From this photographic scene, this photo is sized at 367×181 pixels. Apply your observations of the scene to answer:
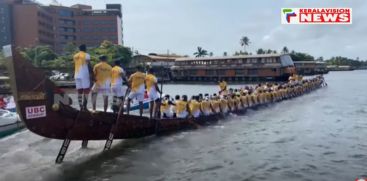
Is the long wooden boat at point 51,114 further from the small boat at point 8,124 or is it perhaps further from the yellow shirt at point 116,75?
the small boat at point 8,124

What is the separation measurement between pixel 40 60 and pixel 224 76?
107 ft

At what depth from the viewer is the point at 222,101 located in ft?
71.1

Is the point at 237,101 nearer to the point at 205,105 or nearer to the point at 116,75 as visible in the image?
the point at 205,105

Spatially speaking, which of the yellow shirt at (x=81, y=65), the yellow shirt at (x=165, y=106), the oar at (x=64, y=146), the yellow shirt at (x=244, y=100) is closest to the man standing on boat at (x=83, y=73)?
the yellow shirt at (x=81, y=65)

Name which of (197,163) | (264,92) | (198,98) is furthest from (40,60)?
(197,163)

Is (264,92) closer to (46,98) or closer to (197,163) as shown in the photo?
(197,163)

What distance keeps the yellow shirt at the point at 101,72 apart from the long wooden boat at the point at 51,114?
98cm

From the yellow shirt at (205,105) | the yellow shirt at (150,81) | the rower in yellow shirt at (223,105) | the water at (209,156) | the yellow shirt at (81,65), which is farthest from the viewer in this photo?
the rower in yellow shirt at (223,105)

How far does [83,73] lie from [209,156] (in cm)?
491

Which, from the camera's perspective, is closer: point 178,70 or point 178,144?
point 178,144

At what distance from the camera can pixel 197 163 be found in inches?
472

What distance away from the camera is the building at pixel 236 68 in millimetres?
64450

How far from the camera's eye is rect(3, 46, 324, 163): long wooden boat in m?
9.50

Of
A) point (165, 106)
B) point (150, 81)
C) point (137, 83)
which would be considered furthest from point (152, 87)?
point (165, 106)
